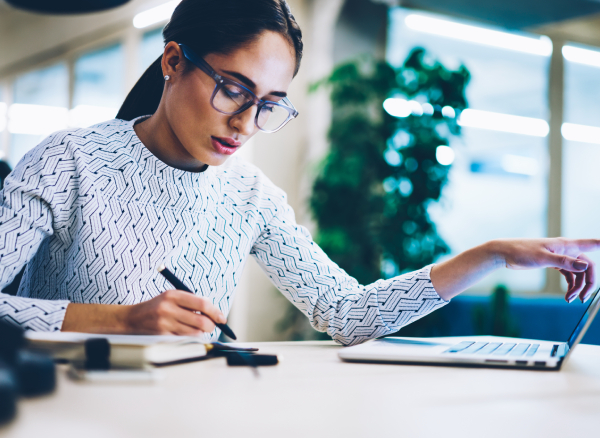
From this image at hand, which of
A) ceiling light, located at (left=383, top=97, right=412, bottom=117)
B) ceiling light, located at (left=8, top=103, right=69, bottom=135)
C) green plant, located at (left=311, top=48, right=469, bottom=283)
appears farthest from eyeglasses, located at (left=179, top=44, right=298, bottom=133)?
ceiling light, located at (left=8, top=103, right=69, bottom=135)

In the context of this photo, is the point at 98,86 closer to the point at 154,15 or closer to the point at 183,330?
the point at 154,15

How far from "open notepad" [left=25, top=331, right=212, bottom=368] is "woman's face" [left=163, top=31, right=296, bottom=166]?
17.8 inches

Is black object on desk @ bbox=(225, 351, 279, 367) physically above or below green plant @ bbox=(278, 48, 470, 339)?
below

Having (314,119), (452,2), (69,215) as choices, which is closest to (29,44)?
(314,119)

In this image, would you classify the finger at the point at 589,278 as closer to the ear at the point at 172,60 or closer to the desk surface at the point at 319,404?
the desk surface at the point at 319,404

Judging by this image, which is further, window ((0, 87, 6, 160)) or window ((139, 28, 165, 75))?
window ((0, 87, 6, 160))

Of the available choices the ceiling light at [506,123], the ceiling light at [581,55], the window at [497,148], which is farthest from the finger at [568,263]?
the ceiling light at [581,55]

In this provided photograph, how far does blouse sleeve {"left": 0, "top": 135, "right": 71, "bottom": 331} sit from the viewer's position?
78 centimetres

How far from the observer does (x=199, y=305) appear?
0.72 meters

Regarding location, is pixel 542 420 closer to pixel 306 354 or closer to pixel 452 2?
pixel 306 354

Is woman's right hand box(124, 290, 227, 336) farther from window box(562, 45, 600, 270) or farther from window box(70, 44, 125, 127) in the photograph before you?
window box(70, 44, 125, 127)

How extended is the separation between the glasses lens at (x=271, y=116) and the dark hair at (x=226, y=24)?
0.09 meters

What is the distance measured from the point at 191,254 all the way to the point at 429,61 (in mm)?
2340

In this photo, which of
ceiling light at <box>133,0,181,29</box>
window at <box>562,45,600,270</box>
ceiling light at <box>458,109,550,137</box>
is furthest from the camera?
ceiling light at <box>133,0,181,29</box>
